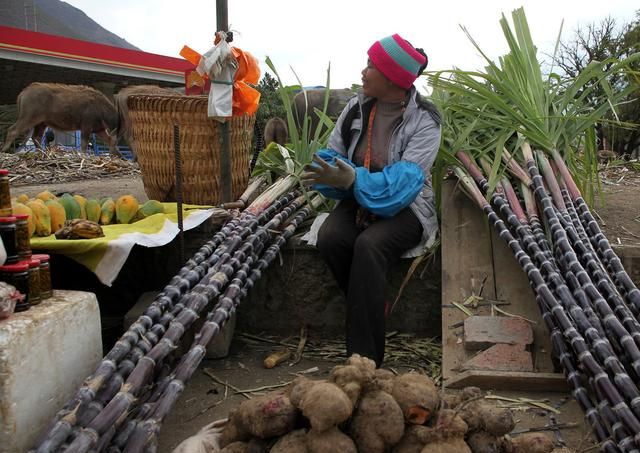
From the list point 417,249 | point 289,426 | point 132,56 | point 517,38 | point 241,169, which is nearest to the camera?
point 289,426

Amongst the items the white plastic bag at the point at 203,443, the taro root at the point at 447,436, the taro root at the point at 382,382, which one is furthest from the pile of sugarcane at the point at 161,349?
the taro root at the point at 447,436

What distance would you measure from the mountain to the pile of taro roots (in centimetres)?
2316

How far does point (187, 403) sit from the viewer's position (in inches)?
103

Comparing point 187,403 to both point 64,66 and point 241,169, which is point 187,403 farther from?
point 64,66

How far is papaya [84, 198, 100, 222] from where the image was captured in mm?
3229

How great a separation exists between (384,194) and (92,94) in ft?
36.6

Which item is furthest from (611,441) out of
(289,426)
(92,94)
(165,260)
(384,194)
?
(92,94)

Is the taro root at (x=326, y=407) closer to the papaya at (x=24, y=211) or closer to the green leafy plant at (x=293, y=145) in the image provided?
the papaya at (x=24, y=211)

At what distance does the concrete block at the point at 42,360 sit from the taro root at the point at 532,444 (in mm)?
1418

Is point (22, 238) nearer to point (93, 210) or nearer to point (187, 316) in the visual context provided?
point (187, 316)

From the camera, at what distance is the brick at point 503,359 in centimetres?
256

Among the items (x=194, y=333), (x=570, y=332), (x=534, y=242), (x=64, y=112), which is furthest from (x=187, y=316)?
(x=64, y=112)

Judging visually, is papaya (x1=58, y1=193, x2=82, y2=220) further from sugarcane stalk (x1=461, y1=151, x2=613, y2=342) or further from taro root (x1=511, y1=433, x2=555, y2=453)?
taro root (x1=511, y1=433, x2=555, y2=453)

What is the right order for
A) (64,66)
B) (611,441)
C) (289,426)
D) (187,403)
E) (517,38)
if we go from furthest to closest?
(64,66)
(517,38)
(187,403)
(611,441)
(289,426)
